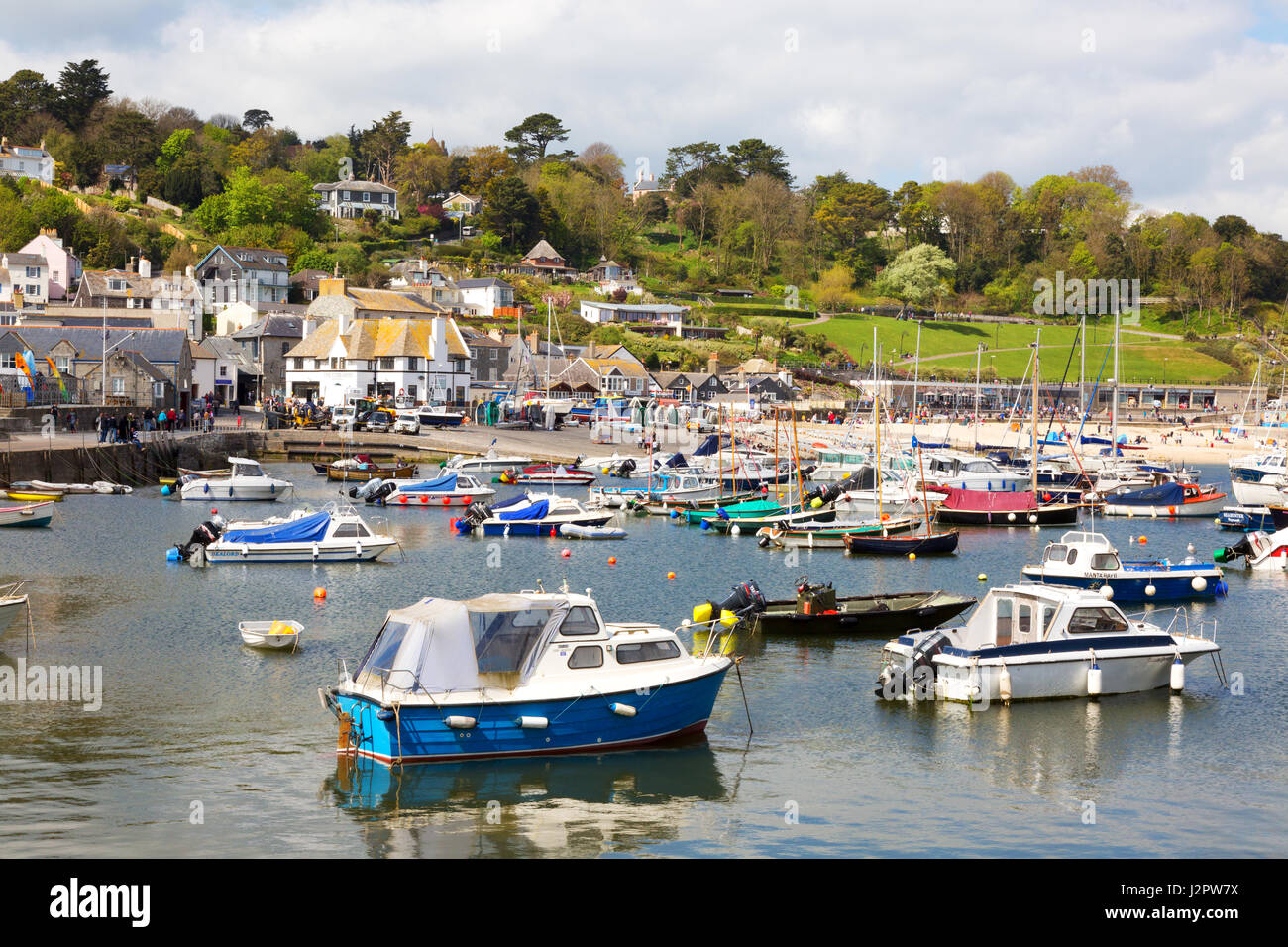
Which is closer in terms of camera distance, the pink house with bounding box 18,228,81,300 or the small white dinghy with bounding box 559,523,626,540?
the small white dinghy with bounding box 559,523,626,540

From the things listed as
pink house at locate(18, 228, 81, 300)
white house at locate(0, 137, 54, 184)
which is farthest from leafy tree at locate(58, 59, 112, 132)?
pink house at locate(18, 228, 81, 300)

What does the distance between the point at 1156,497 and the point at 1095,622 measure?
42304mm

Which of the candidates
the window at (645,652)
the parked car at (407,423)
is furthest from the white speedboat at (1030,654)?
the parked car at (407,423)

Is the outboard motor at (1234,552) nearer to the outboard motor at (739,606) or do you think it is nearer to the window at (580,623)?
the outboard motor at (739,606)

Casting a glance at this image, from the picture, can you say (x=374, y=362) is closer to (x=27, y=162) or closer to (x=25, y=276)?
(x=25, y=276)

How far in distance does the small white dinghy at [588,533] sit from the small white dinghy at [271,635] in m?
24.0

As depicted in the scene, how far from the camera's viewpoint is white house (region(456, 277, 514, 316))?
497ft

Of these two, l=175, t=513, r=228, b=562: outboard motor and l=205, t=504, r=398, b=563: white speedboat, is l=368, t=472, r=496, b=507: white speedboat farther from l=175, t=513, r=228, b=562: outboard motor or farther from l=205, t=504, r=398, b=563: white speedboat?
l=175, t=513, r=228, b=562: outboard motor

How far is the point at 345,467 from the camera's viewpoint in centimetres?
7012

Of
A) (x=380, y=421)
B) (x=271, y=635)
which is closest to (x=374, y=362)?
(x=380, y=421)

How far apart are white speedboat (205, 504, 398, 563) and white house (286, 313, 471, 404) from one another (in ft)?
198

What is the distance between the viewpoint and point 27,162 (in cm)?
15975

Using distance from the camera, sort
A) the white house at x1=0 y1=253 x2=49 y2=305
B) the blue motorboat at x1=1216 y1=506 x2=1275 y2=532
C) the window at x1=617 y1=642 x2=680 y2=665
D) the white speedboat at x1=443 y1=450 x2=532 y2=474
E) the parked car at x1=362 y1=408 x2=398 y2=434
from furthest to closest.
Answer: the white house at x1=0 y1=253 x2=49 y2=305, the parked car at x1=362 y1=408 x2=398 y2=434, the white speedboat at x1=443 y1=450 x2=532 y2=474, the blue motorboat at x1=1216 y1=506 x2=1275 y2=532, the window at x1=617 y1=642 x2=680 y2=665

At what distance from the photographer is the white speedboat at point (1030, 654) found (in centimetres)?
2652
